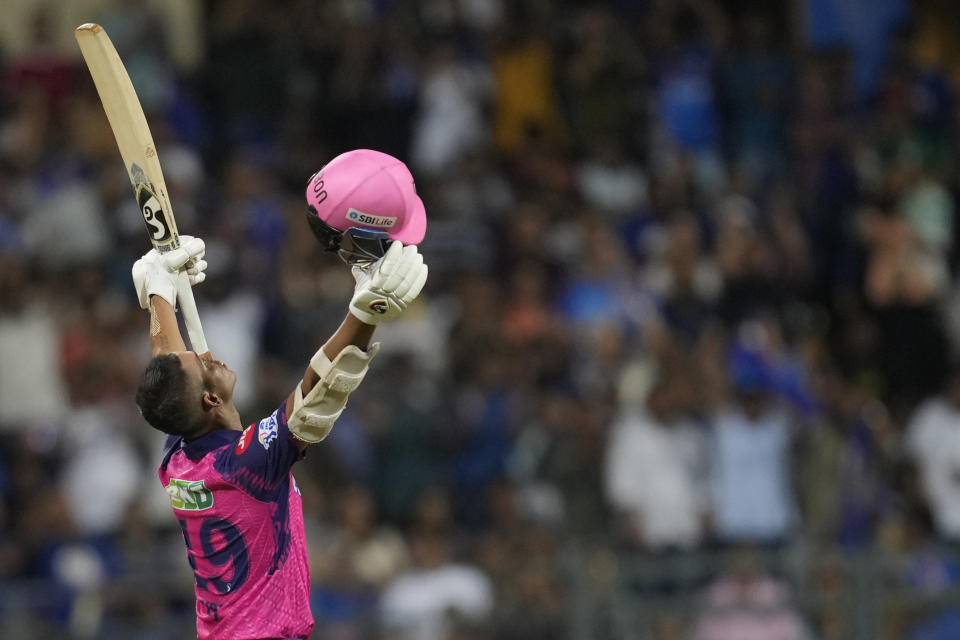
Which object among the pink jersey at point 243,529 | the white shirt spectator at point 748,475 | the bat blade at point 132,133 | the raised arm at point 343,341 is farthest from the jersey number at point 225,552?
the white shirt spectator at point 748,475

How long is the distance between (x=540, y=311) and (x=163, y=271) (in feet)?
22.2

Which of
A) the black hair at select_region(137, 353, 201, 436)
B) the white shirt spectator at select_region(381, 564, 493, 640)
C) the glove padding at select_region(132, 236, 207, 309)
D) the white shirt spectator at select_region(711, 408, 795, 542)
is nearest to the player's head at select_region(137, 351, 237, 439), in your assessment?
the black hair at select_region(137, 353, 201, 436)

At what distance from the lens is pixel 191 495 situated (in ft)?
19.8

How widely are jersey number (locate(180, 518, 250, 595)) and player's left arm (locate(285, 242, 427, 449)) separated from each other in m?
0.41

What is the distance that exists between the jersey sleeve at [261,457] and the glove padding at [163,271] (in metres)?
0.85

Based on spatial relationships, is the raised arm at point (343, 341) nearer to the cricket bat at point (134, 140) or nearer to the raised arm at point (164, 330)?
the raised arm at point (164, 330)

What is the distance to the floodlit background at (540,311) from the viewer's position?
11266 millimetres

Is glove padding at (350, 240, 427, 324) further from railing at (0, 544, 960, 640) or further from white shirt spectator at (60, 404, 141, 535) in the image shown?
white shirt spectator at (60, 404, 141, 535)

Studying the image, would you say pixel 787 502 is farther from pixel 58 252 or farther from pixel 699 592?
pixel 58 252

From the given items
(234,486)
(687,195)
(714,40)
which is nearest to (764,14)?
(714,40)

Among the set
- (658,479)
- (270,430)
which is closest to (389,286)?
(270,430)

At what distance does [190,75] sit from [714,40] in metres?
4.62

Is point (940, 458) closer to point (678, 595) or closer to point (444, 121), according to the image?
point (678, 595)

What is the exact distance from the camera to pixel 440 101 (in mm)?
14594
